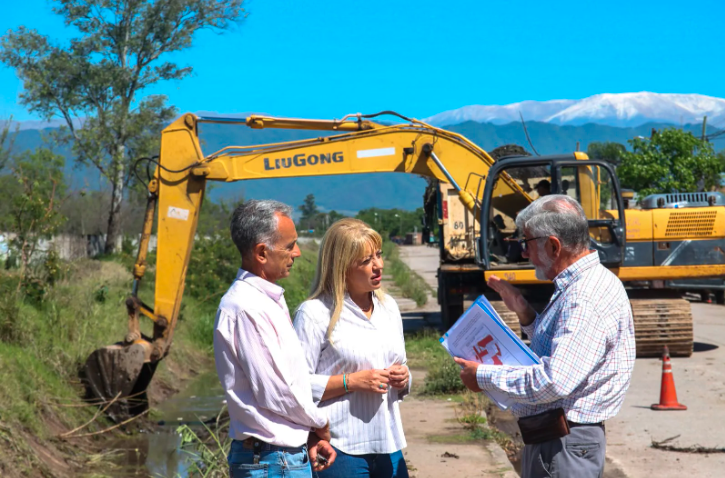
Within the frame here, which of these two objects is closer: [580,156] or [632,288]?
[580,156]

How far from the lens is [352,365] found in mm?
3867

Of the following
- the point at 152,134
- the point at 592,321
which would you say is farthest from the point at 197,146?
the point at 152,134

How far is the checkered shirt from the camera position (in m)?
3.27

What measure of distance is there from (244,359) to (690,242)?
1182cm

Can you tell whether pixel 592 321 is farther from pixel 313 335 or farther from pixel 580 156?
pixel 580 156

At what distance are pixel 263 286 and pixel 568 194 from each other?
1026cm

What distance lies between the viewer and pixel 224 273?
2006cm

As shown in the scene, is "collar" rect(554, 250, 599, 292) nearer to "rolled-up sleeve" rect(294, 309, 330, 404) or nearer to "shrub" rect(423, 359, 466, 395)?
"rolled-up sleeve" rect(294, 309, 330, 404)

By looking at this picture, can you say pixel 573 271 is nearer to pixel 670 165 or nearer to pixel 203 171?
pixel 203 171

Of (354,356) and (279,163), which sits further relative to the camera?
(279,163)

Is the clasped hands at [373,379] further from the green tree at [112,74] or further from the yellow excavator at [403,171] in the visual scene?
the green tree at [112,74]

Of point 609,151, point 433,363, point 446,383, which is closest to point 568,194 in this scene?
point 433,363

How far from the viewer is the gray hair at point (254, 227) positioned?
3.56 metres

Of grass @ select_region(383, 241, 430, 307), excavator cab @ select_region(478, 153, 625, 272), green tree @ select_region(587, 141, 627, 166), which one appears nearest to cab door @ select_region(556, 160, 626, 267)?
excavator cab @ select_region(478, 153, 625, 272)
